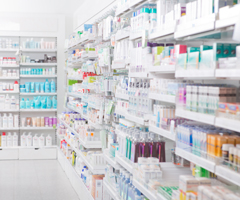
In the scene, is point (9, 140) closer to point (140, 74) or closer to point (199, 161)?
point (140, 74)

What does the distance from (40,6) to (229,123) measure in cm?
864

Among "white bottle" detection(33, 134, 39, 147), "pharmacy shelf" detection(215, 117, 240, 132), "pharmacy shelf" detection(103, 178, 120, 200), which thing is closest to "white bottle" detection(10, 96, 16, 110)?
"white bottle" detection(33, 134, 39, 147)

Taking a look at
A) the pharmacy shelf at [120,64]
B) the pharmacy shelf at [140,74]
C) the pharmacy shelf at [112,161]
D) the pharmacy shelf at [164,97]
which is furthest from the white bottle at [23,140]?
the pharmacy shelf at [164,97]

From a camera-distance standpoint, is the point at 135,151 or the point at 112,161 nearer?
Answer: the point at 135,151

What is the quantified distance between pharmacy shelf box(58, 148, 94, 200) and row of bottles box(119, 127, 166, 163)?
1.83m

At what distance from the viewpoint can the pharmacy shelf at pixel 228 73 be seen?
210 centimetres

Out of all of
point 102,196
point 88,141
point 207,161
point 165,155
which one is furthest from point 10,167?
point 207,161

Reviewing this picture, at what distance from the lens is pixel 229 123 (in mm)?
2191

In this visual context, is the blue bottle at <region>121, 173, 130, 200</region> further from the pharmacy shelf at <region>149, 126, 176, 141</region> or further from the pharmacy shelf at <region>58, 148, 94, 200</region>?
the pharmacy shelf at <region>58, 148, 94, 200</region>

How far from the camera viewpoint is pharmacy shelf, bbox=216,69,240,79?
2100 millimetres

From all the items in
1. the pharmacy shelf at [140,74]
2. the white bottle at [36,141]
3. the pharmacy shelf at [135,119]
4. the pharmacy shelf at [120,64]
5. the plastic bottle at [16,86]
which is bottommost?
the white bottle at [36,141]

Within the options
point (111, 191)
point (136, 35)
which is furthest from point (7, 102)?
point (136, 35)

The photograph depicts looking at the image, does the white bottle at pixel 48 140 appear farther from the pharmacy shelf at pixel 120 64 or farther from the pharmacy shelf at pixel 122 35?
the pharmacy shelf at pixel 122 35

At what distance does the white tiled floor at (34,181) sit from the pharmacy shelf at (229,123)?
4.55 meters
